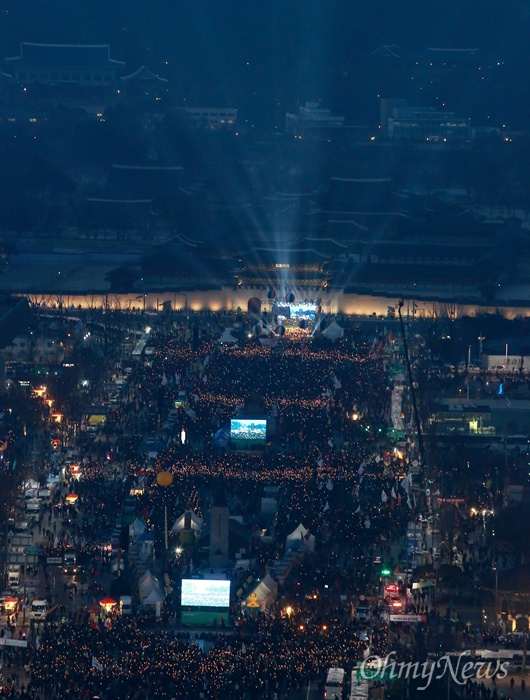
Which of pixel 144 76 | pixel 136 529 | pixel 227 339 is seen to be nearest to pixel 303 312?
pixel 227 339

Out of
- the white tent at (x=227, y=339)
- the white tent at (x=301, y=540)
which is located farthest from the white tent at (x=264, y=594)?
the white tent at (x=227, y=339)

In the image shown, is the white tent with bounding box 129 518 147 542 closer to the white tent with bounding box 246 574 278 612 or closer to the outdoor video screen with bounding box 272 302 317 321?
the white tent with bounding box 246 574 278 612

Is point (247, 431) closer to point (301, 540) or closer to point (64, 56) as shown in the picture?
point (301, 540)

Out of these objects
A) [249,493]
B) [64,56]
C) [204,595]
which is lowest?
[204,595]

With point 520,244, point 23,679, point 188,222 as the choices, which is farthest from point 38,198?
point 23,679

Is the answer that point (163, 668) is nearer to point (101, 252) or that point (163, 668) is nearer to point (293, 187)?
point (101, 252)

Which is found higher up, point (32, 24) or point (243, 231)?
point (32, 24)
